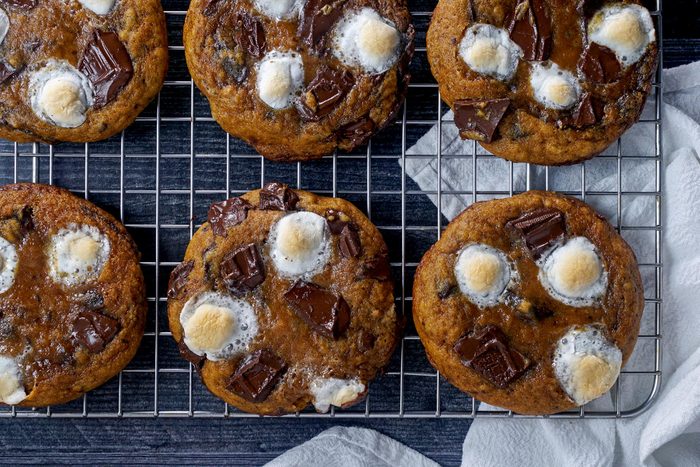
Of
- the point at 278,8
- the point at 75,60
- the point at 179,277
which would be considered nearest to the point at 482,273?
the point at 179,277

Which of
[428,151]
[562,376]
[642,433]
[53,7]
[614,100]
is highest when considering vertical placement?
[53,7]

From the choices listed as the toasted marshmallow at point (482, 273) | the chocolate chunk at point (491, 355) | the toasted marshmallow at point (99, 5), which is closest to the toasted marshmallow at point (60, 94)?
the toasted marshmallow at point (99, 5)

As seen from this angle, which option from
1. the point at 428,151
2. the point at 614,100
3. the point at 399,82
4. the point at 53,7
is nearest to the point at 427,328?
the point at 428,151

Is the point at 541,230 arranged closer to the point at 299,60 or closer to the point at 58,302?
the point at 299,60

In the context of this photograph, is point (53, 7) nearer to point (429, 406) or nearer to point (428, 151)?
point (428, 151)

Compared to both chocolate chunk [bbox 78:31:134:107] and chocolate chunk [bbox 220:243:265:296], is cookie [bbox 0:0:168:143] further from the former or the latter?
chocolate chunk [bbox 220:243:265:296]
